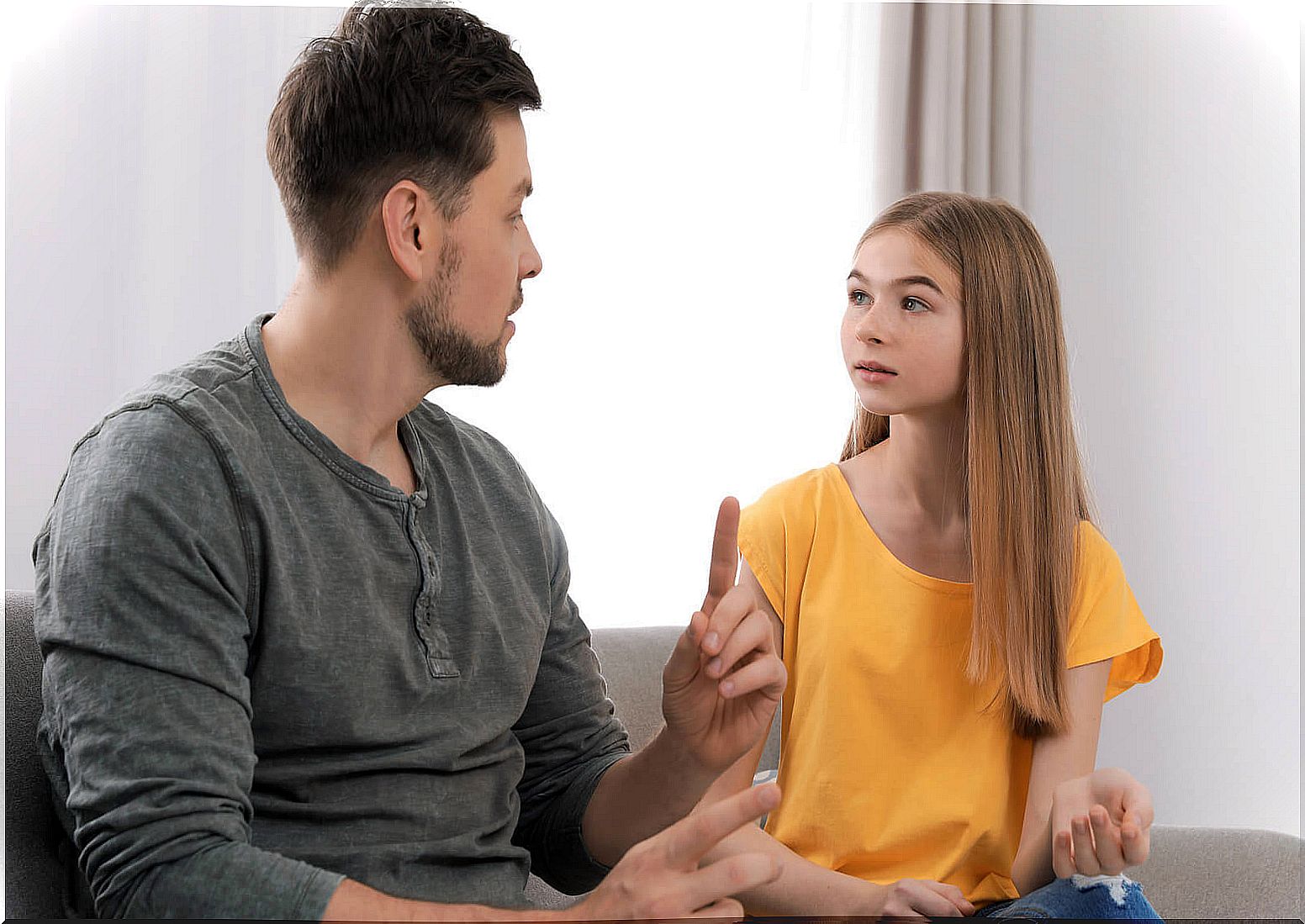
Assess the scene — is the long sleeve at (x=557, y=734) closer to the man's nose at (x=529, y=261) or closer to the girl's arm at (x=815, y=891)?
the girl's arm at (x=815, y=891)

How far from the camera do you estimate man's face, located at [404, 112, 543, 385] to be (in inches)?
41.9

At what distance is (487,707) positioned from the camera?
1052 millimetres

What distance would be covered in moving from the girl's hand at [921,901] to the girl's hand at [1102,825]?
0.13m

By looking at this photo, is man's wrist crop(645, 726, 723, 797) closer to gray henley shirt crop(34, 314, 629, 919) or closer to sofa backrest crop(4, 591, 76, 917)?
gray henley shirt crop(34, 314, 629, 919)

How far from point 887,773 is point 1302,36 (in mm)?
2103

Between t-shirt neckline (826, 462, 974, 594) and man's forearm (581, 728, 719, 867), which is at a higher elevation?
t-shirt neckline (826, 462, 974, 594)

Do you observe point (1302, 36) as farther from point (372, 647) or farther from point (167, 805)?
point (167, 805)

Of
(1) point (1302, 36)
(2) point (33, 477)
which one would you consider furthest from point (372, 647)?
(1) point (1302, 36)

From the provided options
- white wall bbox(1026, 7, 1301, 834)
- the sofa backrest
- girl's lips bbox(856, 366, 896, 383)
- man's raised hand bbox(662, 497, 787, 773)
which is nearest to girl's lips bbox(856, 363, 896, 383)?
girl's lips bbox(856, 366, 896, 383)

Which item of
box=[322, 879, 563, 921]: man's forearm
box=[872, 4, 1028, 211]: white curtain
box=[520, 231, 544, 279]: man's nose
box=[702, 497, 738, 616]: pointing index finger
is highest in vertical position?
box=[872, 4, 1028, 211]: white curtain

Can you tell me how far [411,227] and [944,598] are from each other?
761 millimetres

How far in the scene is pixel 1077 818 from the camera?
3.38ft

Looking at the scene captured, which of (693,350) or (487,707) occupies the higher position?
(693,350)

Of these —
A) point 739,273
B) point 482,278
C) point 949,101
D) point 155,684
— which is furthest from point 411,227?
point 949,101
